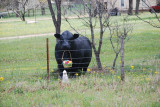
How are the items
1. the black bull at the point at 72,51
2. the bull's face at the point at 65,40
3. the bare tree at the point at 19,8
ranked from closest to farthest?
the bull's face at the point at 65,40, the black bull at the point at 72,51, the bare tree at the point at 19,8

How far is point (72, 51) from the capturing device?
10414mm

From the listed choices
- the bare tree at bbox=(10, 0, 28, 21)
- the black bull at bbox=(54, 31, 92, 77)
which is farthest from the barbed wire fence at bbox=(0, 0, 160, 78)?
the bare tree at bbox=(10, 0, 28, 21)

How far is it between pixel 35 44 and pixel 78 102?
14664 millimetres

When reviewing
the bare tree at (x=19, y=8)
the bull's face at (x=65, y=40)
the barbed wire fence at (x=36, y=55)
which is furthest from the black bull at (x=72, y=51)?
the bare tree at (x=19, y=8)

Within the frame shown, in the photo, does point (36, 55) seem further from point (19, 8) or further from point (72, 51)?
point (19, 8)

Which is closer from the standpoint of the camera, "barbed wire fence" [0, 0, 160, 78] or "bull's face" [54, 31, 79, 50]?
"bull's face" [54, 31, 79, 50]

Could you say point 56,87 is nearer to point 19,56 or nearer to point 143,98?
point 143,98

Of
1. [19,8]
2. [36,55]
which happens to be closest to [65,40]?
[36,55]

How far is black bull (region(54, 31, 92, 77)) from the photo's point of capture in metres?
10.2

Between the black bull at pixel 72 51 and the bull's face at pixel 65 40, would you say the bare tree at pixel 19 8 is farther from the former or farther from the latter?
the bull's face at pixel 65 40

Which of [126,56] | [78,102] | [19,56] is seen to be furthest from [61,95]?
[19,56]

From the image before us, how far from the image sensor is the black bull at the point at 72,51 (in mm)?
10187

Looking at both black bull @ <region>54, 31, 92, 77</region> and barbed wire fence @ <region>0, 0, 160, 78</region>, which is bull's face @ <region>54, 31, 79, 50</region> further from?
barbed wire fence @ <region>0, 0, 160, 78</region>

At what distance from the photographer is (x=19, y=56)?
17031 millimetres
